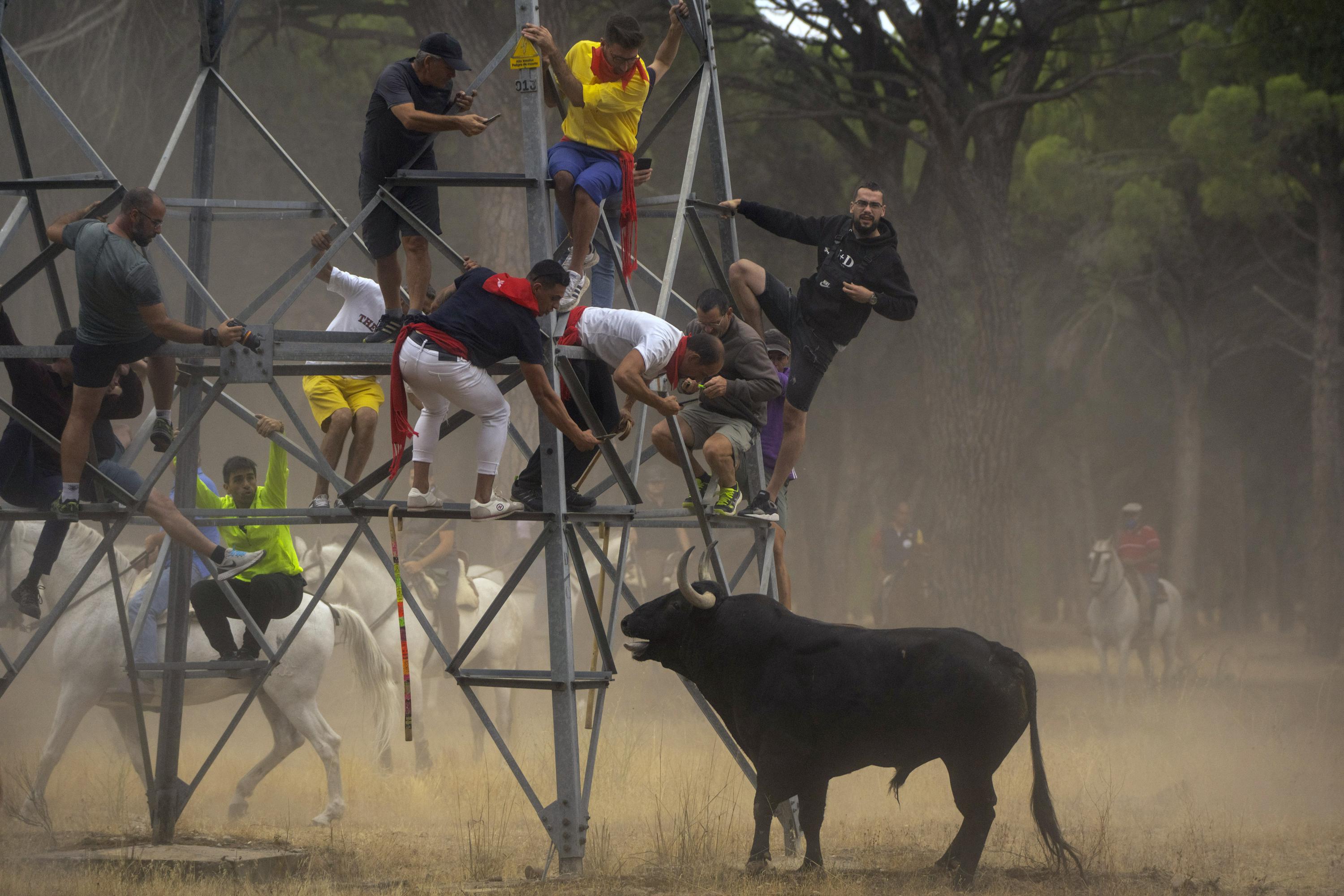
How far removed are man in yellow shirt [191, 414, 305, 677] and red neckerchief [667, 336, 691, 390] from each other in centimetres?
404

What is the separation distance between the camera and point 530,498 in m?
8.98

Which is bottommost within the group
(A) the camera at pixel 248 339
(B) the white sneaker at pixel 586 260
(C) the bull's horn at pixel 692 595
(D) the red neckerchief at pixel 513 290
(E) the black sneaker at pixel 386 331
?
(C) the bull's horn at pixel 692 595

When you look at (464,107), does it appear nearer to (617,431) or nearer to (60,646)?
(617,431)

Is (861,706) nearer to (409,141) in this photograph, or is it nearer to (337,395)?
(409,141)

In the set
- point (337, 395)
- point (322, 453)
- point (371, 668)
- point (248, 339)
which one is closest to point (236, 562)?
point (322, 453)

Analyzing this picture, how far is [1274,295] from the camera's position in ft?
92.9

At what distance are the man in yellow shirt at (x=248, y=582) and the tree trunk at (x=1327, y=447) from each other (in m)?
17.4

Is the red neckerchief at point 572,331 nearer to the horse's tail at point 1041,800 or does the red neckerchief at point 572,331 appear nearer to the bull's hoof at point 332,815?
the horse's tail at point 1041,800

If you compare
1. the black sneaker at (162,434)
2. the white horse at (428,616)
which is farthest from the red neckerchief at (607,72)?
the white horse at (428,616)

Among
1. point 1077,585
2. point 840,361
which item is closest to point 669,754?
point 840,361

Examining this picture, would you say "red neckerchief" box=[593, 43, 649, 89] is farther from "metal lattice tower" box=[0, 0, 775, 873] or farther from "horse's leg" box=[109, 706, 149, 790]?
"horse's leg" box=[109, 706, 149, 790]

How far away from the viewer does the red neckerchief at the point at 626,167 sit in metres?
9.38

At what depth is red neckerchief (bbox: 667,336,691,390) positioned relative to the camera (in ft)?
29.8

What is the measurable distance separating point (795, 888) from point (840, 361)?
20348 mm
